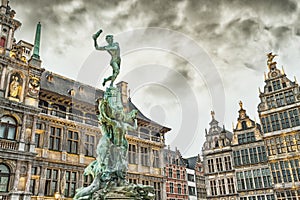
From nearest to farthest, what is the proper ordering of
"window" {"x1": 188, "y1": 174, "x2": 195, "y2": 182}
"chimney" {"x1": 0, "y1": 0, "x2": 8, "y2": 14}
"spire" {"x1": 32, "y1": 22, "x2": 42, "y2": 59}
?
"chimney" {"x1": 0, "y1": 0, "x2": 8, "y2": 14} → "spire" {"x1": 32, "y1": 22, "x2": 42, "y2": 59} → "window" {"x1": 188, "y1": 174, "x2": 195, "y2": 182}

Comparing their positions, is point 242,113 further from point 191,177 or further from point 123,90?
point 123,90

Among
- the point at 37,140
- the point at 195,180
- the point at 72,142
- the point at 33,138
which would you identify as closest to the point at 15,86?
the point at 33,138

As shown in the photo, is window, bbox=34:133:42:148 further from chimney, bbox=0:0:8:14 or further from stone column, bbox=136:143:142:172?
chimney, bbox=0:0:8:14

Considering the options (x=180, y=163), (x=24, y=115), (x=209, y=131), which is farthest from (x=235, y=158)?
(x=24, y=115)

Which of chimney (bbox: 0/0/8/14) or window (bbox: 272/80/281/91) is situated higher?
chimney (bbox: 0/0/8/14)

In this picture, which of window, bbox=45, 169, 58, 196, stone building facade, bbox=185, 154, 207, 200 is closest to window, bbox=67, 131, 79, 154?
window, bbox=45, 169, 58, 196

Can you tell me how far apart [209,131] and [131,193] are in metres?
26.7

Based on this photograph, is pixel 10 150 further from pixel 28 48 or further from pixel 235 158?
pixel 235 158

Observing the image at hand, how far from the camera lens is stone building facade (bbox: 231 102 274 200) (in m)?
28.7

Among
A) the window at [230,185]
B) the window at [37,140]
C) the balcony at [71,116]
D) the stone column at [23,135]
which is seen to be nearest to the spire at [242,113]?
the window at [230,185]

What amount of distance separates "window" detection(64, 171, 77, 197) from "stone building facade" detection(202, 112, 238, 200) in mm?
18355

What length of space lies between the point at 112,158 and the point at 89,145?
12.5 m

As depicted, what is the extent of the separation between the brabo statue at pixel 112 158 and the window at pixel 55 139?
406 inches

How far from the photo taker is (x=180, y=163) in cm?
3697
